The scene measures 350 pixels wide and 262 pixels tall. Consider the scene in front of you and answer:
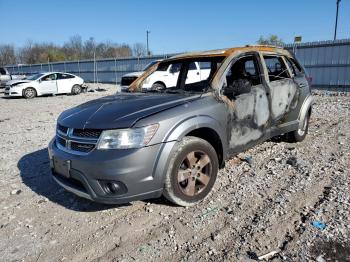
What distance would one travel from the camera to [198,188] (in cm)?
387

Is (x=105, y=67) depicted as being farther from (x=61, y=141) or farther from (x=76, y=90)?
(x=61, y=141)

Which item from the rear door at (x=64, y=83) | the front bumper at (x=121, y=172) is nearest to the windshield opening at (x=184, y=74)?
the front bumper at (x=121, y=172)

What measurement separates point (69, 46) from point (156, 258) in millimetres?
73778

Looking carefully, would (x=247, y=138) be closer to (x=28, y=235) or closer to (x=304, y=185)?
(x=304, y=185)

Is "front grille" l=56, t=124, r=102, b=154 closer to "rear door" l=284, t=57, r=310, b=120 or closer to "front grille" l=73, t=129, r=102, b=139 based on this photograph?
"front grille" l=73, t=129, r=102, b=139

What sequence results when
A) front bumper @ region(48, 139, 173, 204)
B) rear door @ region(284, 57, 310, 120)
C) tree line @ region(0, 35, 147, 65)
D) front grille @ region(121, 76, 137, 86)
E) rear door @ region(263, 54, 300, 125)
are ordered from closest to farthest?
1. front bumper @ region(48, 139, 173, 204)
2. rear door @ region(263, 54, 300, 125)
3. rear door @ region(284, 57, 310, 120)
4. front grille @ region(121, 76, 137, 86)
5. tree line @ region(0, 35, 147, 65)

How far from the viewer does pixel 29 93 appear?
61.1 feet

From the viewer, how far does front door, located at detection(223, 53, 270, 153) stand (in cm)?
415

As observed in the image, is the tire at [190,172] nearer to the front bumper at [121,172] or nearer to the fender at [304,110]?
the front bumper at [121,172]

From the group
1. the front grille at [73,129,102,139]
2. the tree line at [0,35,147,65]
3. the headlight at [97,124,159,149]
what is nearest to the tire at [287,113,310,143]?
the headlight at [97,124,159,149]

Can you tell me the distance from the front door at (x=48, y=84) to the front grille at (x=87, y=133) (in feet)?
55.7

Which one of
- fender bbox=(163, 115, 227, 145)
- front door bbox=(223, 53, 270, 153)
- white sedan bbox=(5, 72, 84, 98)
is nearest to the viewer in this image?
fender bbox=(163, 115, 227, 145)

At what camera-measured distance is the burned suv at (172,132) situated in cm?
326

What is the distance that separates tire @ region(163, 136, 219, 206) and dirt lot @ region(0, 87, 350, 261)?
6.3 inches
